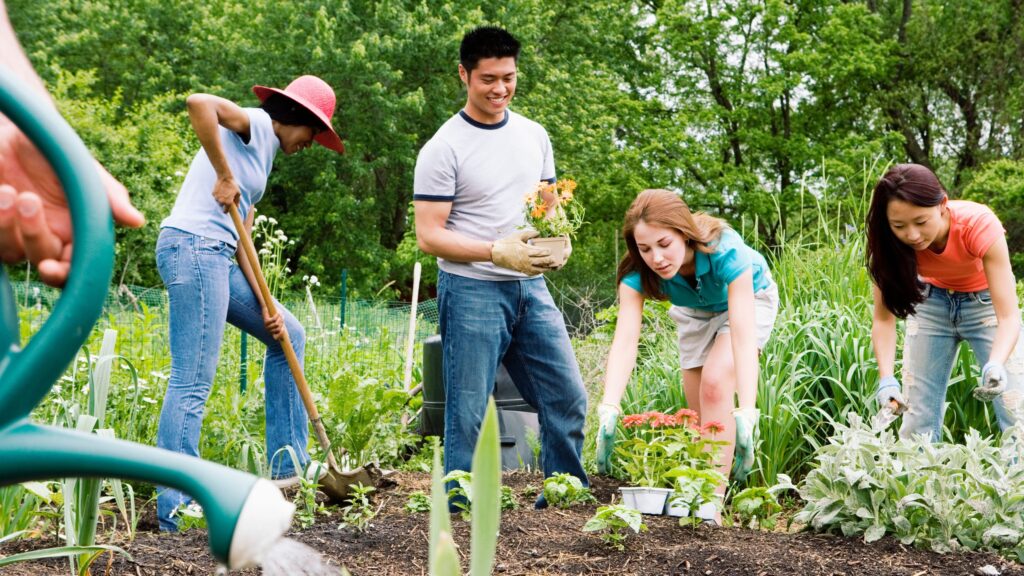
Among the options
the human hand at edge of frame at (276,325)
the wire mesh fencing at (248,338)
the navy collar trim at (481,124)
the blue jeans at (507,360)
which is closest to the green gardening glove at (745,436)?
the blue jeans at (507,360)

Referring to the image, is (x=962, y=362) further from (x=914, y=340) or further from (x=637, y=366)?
(x=637, y=366)

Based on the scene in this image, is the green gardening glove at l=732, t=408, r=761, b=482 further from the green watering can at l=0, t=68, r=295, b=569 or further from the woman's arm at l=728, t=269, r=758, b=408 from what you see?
the green watering can at l=0, t=68, r=295, b=569

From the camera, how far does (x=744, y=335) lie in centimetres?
301

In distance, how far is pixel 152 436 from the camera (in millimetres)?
3973

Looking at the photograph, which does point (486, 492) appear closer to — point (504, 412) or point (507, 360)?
point (507, 360)

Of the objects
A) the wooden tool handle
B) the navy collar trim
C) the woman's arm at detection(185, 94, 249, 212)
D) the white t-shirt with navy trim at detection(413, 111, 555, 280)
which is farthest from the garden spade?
the navy collar trim

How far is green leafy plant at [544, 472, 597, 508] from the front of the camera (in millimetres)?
2896

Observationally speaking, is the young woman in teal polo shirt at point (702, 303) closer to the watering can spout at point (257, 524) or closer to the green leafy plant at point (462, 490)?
the green leafy plant at point (462, 490)

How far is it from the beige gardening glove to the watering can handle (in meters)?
2.51

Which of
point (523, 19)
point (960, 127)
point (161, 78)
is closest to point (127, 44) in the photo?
point (161, 78)

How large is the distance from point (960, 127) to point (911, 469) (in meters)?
17.3

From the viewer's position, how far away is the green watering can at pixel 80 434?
534 millimetres

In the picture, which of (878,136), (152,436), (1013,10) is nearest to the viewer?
(152,436)

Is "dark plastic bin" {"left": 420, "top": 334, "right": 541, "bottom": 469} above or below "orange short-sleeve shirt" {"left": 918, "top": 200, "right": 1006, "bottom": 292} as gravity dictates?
below
